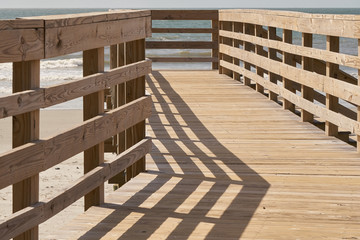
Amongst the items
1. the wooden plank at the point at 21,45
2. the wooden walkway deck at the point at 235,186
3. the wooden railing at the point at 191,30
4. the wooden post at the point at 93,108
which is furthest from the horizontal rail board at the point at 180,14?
the wooden plank at the point at 21,45

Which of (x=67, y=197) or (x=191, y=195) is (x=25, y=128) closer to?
(x=67, y=197)

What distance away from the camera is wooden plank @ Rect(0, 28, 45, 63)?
11.3 ft

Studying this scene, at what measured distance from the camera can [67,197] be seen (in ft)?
13.9

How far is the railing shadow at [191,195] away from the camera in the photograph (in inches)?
174

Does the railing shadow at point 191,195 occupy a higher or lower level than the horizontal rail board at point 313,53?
lower

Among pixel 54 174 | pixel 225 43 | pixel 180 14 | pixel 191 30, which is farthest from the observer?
pixel 191 30

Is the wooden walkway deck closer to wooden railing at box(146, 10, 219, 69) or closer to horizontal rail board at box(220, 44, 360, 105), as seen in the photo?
horizontal rail board at box(220, 44, 360, 105)

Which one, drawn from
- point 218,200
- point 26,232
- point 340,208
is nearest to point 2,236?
point 26,232

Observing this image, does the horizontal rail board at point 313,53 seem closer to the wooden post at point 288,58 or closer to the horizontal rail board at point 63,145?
the wooden post at point 288,58

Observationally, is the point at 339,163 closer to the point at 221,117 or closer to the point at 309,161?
the point at 309,161

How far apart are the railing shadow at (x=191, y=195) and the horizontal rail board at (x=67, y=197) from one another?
21 centimetres

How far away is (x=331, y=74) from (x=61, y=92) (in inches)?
152

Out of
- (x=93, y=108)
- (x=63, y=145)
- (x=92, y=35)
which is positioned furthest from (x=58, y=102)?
(x=93, y=108)

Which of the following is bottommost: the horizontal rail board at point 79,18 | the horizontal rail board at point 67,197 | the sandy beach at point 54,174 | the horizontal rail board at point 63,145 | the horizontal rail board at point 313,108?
the sandy beach at point 54,174
